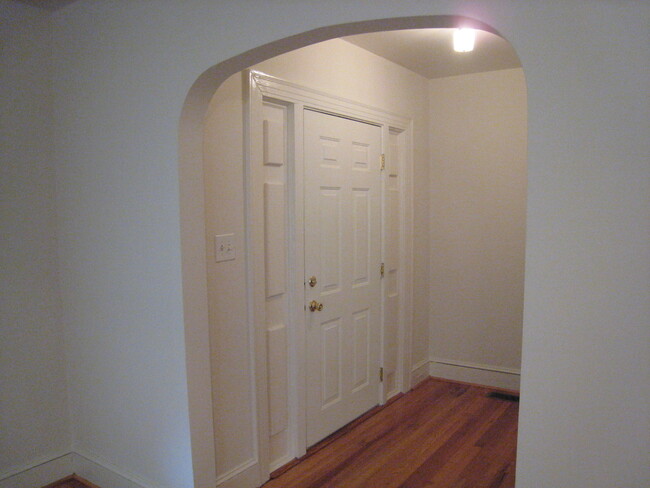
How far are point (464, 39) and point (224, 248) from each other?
1.79m

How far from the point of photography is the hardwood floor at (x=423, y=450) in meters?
2.45

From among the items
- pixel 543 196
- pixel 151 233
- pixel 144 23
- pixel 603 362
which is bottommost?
pixel 603 362

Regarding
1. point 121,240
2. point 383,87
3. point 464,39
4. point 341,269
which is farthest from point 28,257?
point 464,39

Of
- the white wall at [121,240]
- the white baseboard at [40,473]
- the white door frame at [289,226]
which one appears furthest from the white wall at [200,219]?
the white door frame at [289,226]

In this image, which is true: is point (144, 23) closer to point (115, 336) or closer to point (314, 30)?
point (314, 30)

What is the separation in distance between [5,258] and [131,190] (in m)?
0.73

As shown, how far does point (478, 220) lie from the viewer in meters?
3.64

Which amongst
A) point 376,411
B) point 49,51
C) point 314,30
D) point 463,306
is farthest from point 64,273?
point 463,306

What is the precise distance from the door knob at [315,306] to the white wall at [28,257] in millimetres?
1329

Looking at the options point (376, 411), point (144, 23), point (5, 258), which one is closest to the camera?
point (144, 23)

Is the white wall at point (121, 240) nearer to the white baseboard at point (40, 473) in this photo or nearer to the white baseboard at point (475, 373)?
the white baseboard at point (40, 473)

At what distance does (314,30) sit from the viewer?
4.81ft

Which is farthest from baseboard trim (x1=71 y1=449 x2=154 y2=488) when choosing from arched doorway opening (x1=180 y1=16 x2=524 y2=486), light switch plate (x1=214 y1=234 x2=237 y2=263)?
light switch plate (x1=214 y1=234 x2=237 y2=263)

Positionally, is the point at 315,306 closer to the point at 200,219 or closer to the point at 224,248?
the point at 224,248
